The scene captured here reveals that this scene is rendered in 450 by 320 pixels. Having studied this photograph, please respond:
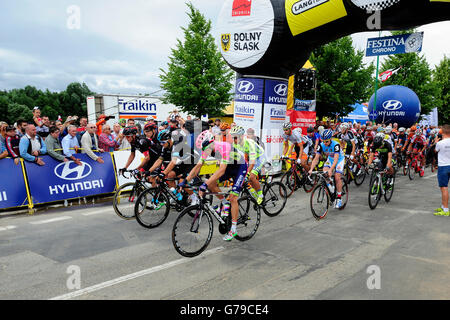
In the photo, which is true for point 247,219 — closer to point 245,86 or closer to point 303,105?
point 245,86

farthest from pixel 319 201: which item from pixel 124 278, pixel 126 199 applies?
pixel 124 278

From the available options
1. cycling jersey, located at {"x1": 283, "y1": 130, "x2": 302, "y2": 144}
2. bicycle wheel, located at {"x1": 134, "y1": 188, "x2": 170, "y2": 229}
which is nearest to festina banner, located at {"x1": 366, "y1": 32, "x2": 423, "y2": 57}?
cycling jersey, located at {"x1": 283, "y1": 130, "x2": 302, "y2": 144}

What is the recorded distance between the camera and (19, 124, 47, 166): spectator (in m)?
7.78

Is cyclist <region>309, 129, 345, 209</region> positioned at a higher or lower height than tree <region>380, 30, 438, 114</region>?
lower

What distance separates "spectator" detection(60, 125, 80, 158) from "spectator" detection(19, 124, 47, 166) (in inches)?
19.1

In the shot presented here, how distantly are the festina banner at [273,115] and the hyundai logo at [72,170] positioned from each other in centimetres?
646

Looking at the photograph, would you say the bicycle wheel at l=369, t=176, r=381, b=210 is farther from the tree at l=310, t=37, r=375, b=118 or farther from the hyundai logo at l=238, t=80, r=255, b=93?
the tree at l=310, t=37, r=375, b=118

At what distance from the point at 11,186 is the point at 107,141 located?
2.85m

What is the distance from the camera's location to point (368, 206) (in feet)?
27.3

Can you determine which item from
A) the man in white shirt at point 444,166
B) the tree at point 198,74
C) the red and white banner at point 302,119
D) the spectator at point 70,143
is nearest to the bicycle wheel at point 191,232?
the spectator at point 70,143

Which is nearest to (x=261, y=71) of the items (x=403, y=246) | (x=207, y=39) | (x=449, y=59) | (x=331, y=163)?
(x=331, y=163)

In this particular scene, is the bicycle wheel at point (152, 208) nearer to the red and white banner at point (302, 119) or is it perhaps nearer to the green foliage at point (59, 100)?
the red and white banner at point (302, 119)

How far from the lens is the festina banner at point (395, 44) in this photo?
10.3m
